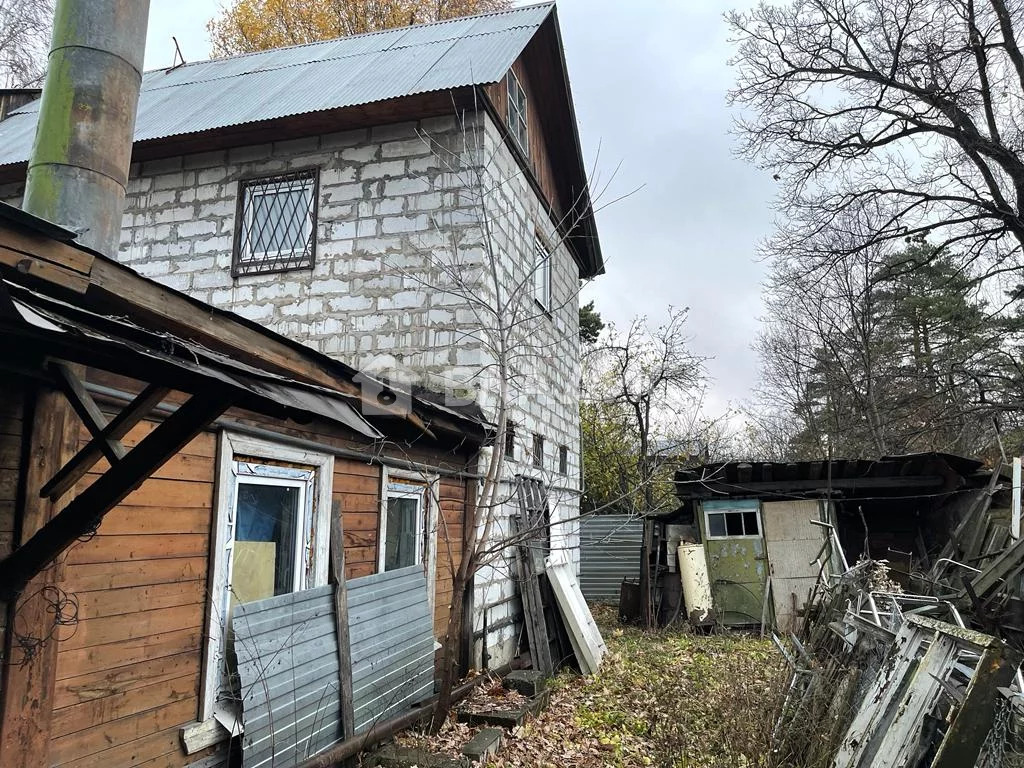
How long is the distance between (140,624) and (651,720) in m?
4.71

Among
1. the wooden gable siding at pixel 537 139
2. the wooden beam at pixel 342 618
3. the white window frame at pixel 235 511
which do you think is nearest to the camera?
the white window frame at pixel 235 511

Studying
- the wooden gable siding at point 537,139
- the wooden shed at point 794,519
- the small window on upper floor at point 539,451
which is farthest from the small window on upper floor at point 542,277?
the wooden shed at point 794,519

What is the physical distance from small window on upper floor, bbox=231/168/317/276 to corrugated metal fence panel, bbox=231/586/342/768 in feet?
14.7

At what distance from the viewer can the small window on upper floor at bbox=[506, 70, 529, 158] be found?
9672 millimetres

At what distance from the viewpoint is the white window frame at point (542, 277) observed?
10555mm

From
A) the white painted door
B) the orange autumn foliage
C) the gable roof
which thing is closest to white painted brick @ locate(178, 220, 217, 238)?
the gable roof

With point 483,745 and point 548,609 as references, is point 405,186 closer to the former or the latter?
point 548,609

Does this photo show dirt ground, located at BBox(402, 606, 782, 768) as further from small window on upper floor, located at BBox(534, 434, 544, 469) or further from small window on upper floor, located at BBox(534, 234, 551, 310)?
small window on upper floor, located at BBox(534, 234, 551, 310)

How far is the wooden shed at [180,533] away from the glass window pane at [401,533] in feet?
0.49

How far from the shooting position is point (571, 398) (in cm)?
1251

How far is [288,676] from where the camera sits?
182 inches

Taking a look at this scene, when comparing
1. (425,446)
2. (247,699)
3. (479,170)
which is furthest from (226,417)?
(479,170)

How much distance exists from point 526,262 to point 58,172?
6.42 meters

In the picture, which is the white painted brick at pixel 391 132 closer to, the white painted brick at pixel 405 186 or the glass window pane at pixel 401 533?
the white painted brick at pixel 405 186
